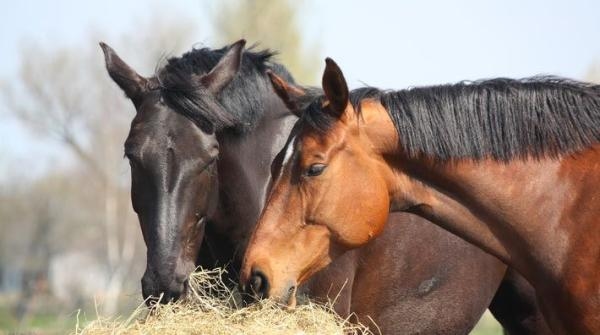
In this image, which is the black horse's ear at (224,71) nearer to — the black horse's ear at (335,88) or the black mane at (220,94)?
the black mane at (220,94)

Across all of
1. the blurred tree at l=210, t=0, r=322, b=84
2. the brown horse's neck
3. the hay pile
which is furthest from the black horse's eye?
the blurred tree at l=210, t=0, r=322, b=84

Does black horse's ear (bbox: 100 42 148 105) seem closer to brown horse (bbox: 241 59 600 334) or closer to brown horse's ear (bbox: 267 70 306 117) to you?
brown horse's ear (bbox: 267 70 306 117)

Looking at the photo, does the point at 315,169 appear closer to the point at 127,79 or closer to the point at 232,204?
the point at 232,204

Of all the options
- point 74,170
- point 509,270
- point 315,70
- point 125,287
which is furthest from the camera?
point 74,170

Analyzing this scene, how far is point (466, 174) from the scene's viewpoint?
14.4 ft

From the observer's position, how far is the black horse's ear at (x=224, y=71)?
5.27 metres

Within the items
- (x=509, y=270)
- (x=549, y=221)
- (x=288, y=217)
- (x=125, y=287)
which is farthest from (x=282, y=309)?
(x=125, y=287)

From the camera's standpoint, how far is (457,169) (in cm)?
438

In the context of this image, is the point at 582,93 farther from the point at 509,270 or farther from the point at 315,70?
the point at 315,70

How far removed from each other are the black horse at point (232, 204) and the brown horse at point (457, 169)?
712mm

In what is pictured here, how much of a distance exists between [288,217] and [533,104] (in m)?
1.33

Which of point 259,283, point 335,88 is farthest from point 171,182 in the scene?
point 335,88

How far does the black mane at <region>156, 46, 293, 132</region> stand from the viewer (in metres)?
5.11

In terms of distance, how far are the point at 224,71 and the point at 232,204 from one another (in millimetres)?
803
